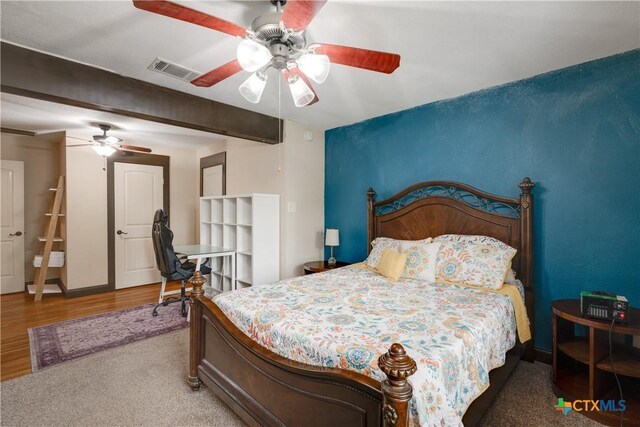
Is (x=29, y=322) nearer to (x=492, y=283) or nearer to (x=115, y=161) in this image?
(x=115, y=161)

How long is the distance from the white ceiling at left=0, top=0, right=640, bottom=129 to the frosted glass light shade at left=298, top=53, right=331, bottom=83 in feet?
1.24

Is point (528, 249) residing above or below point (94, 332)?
above

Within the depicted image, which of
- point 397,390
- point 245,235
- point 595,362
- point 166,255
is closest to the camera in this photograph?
point 397,390

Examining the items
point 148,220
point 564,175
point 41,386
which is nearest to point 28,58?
point 41,386

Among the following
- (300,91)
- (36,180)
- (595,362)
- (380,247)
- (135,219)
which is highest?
(300,91)

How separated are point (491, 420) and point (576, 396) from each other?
66 cm

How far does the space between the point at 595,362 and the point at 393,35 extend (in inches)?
97.4

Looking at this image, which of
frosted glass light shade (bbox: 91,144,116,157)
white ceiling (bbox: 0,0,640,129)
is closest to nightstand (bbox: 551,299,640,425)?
white ceiling (bbox: 0,0,640,129)

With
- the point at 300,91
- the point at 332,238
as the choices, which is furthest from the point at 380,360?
the point at 332,238

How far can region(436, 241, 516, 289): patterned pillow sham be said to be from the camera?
2434 mm

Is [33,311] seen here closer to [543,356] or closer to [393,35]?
[393,35]

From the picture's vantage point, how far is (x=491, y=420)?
1868 millimetres

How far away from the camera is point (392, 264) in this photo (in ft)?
9.15

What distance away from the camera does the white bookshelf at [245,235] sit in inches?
153
